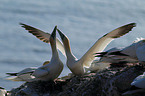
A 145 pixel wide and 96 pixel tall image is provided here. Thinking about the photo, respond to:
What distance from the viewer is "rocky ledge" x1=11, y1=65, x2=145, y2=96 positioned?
6.77 m

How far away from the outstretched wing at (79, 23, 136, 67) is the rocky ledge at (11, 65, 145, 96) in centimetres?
42

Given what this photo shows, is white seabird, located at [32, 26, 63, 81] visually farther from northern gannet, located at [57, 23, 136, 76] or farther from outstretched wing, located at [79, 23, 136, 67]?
outstretched wing, located at [79, 23, 136, 67]

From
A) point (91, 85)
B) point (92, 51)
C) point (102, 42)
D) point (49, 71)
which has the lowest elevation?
point (91, 85)

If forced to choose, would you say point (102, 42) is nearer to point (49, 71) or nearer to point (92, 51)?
point (92, 51)

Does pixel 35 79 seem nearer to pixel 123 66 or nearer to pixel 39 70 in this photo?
pixel 39 70

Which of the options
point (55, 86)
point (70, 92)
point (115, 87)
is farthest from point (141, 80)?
point (55, 86)

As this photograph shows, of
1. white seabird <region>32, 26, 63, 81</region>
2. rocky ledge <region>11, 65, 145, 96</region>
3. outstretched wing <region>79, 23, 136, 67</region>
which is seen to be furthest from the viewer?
outstretched wing <region>79, 23, 136, 67</region>

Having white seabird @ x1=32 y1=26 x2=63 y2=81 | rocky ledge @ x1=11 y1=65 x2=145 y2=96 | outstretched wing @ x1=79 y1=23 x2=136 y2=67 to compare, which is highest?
outstretched wing @ x1=79 y1=23 x2=136 y2=67

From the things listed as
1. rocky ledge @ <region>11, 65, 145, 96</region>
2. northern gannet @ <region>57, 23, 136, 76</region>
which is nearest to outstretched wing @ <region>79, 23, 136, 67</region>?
northern gannet @ <region>57, 23, 136, 76</region>

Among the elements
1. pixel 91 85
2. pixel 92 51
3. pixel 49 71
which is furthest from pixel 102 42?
pixel 91 85

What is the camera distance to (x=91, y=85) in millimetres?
7137

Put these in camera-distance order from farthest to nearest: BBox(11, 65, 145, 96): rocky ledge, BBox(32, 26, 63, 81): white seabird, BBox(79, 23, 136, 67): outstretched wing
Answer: BBox(79, 23, 136, 67): outstretched wing → BBox(32, 26, 63, 81): white seabird → BBox(11, 65, 145, 96): rocky ledge

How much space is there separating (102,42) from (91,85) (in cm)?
143

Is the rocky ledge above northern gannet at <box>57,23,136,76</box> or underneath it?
underneath
